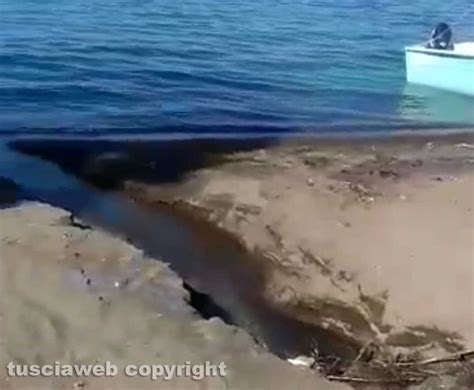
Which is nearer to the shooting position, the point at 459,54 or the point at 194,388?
the point at 194,388

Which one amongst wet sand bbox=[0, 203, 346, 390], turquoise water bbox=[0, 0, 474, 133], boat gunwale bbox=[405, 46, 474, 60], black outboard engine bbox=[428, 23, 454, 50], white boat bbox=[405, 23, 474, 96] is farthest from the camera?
black outboard engine bbox=[428, 23, 454, 50]

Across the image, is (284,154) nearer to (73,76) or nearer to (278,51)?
(73,76)

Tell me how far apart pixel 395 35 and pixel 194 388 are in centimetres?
2018

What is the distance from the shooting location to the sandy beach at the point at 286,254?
22.8 feet

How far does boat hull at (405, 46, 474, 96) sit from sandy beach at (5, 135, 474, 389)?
11.1 ft

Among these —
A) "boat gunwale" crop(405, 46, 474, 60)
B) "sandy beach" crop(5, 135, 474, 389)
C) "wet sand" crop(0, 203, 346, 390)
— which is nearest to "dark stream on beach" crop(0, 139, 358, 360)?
"sandy beach" crop(5, 135, 474, 389)

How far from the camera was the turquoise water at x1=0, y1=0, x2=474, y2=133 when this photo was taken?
16062mm

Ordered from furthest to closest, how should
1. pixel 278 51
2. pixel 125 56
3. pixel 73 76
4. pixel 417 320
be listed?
pixel 278 51 < pixel 125 56 < pixel 73 76 < pixel 417 320

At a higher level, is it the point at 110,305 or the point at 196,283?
the point at 110,305

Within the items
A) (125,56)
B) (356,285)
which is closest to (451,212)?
(356,285)

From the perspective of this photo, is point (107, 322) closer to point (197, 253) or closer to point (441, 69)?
point (197, 253)

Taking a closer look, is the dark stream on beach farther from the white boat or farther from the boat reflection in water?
the white boat

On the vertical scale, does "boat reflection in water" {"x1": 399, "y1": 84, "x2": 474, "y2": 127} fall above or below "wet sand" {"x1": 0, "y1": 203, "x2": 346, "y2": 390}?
below

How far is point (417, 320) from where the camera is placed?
8531 millimetres
